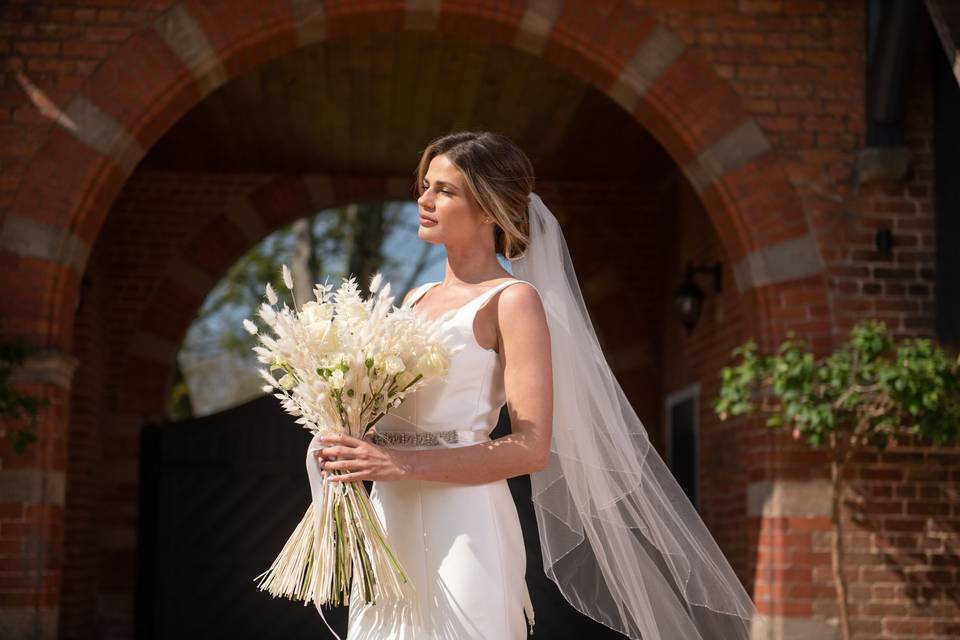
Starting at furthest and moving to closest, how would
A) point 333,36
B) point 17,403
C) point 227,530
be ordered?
point 227,530 → point 333,36 → point 17,403

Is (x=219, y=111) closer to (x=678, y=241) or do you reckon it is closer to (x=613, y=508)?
(x=678, y=241)

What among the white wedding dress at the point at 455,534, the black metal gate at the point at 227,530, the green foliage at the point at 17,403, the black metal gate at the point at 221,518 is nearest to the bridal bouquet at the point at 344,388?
the white wedding dress at the point at 455,534

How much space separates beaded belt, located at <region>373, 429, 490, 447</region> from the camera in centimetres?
248

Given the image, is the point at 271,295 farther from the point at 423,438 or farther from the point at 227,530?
the point at 227,530

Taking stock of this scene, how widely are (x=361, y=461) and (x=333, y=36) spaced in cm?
452

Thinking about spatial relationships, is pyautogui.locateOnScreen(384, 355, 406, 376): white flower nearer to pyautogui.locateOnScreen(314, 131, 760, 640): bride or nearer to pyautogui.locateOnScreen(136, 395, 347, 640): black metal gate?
pyautogui.locateOnScreen(314, 131, 760, 640): bride

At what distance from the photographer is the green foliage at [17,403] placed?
5.40m

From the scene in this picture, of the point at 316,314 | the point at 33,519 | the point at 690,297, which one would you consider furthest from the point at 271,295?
the point at 690,297

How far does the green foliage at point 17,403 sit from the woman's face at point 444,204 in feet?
11.6

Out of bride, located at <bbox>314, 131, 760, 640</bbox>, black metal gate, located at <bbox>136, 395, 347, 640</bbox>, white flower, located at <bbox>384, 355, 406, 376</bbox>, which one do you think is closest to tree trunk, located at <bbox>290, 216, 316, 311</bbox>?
black metal gate, located at <bbox>136, 395, 347, 640</bbox>

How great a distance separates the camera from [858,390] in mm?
5551

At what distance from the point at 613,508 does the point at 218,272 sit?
7.70 metres

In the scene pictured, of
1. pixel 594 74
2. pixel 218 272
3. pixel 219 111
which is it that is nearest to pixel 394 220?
pixel 218 272

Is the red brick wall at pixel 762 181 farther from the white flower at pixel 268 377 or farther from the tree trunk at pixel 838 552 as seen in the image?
the white flower at pixel 268 377
